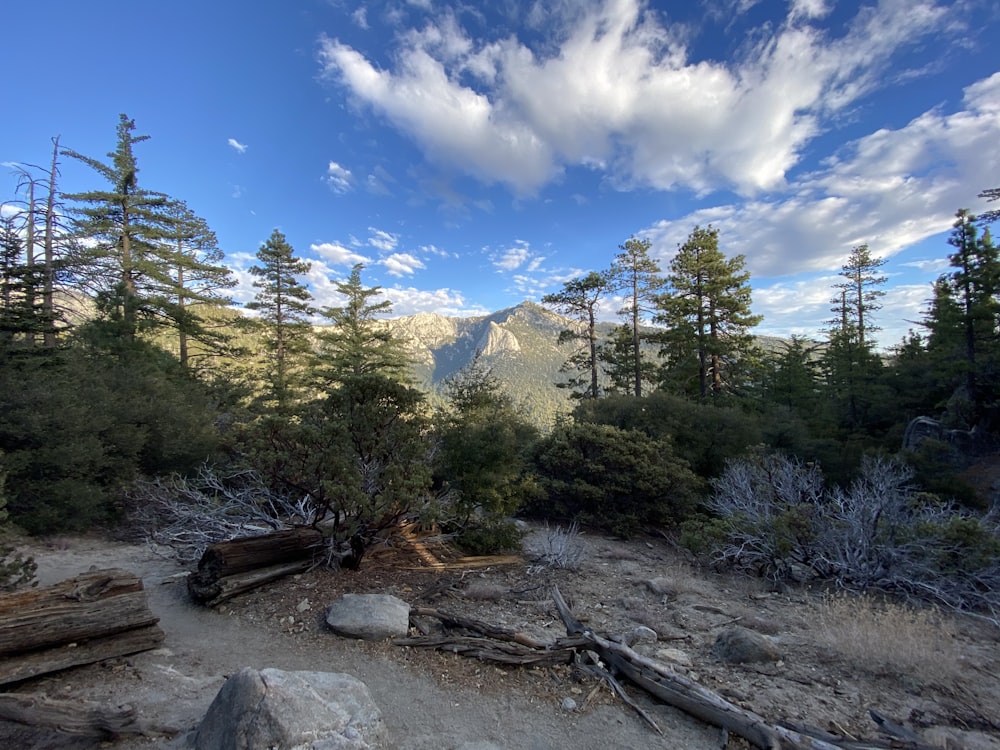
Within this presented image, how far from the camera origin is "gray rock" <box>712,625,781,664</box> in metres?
4.25

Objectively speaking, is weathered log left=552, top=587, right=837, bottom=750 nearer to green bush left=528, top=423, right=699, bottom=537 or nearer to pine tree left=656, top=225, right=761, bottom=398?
green bush left=528, top=423, right=699, bottom=537

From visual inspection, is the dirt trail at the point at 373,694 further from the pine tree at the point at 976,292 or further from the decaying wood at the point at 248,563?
the pine tree at the point at 976,292

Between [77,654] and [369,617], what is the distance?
230 centimetres

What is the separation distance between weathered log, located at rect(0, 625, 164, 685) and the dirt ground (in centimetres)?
9

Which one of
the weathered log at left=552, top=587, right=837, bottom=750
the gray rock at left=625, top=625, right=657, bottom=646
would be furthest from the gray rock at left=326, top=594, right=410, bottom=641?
the gray rock at left=625, top=625, right=657, bottom=646

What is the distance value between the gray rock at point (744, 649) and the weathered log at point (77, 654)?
532 cm

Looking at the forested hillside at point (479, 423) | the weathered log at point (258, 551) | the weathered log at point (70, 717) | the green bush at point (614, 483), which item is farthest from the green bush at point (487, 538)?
the weathered log at point (70, 717)

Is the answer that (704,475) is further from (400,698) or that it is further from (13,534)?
(13,534)

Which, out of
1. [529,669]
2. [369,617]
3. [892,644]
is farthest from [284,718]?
[892,644]

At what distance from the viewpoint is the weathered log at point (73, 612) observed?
132 inches

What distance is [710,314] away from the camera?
2170 cm

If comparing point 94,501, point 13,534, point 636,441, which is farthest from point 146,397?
point 636,441

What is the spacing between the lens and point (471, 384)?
15953 mm

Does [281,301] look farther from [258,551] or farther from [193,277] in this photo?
[258,551]
